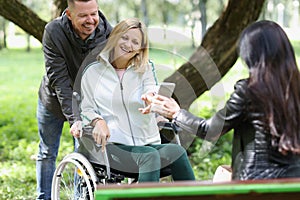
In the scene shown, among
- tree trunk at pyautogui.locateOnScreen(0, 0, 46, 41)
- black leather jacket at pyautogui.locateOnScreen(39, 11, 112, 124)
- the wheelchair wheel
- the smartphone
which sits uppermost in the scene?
tree trunk at pyautogui.locateOnScreen(0, 0, 46, 41)

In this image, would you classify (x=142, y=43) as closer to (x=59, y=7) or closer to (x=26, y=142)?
(x=59, y=7)

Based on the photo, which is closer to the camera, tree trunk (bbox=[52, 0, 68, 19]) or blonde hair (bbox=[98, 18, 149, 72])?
blonde hair (bbox=[98, 18, 149, 72])

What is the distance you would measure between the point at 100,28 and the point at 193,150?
3.13 meters

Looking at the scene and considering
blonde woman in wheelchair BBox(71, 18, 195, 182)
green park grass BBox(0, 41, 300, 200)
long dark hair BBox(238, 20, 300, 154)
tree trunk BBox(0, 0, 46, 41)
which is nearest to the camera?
long dark hair BBox(238, 20, 300, 154)

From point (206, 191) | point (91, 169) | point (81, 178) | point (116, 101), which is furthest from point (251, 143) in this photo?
point (81, 178)

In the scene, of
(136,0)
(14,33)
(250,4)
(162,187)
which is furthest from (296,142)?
(14,33)

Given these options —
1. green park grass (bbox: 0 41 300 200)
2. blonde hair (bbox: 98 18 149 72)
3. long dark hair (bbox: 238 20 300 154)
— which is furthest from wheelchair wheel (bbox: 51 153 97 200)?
long dark hair (bbox: 238 20 300 154)

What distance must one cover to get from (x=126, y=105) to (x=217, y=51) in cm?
245

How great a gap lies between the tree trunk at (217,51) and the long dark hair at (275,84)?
307 centimetres

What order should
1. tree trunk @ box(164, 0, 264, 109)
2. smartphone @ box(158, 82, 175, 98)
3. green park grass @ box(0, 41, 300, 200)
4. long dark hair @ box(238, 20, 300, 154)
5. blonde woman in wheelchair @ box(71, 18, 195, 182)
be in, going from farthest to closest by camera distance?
tree trunk @ box(164, 0, 264, 109) < green park grass @ box(0, 41, 300, 200) < smartphone @ box(158, 82, 175, 98) < blonde woman in wheelchair @ box(71, 18, 195, 182) < long dark hair @ box(238, 20, 300, 154)

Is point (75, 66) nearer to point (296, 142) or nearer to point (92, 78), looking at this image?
point (92, 78)

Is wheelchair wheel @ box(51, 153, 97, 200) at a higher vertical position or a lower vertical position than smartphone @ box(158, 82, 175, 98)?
lower

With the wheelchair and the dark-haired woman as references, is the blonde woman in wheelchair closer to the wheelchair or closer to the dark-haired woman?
the wheelchair

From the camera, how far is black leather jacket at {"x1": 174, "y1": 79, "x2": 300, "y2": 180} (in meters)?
2.84
